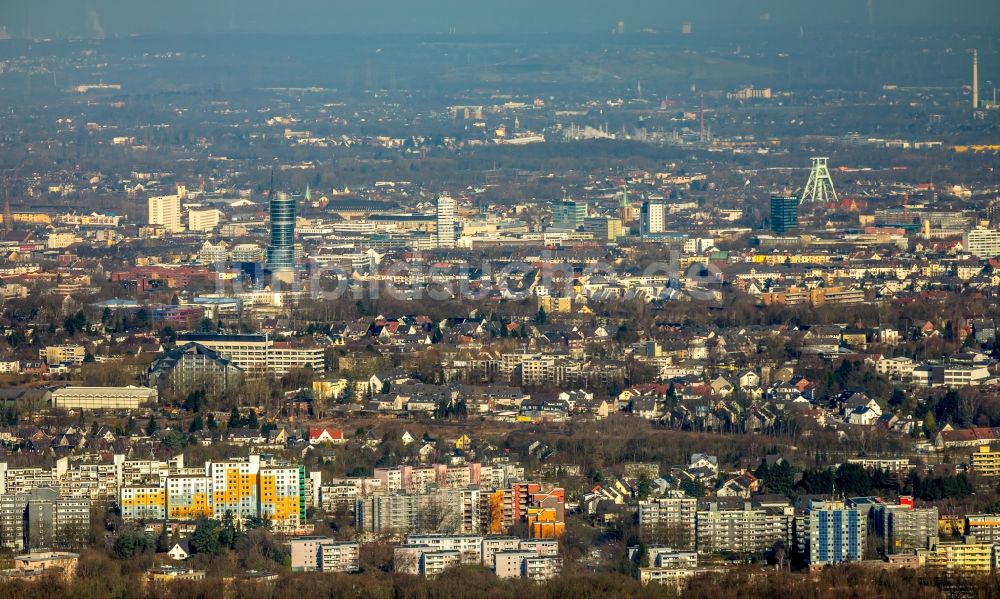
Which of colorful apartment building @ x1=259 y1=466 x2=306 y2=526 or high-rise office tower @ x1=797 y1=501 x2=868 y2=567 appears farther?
colorful apartment building @ x1=259 y1=466 x2=306 y2=526

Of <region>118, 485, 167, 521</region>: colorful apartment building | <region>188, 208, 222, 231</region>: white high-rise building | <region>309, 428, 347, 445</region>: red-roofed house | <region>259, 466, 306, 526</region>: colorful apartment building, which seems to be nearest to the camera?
<region>259, 466, 306, 526</region>: colorful apartment building

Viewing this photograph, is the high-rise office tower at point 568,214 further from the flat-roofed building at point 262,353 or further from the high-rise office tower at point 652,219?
the flat-roofed building at point 262,353

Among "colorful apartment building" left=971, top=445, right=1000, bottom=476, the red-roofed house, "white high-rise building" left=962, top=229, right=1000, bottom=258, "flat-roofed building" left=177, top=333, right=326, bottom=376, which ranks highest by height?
"white high-rise building" left=962, top=229, right=1000, bottom=258

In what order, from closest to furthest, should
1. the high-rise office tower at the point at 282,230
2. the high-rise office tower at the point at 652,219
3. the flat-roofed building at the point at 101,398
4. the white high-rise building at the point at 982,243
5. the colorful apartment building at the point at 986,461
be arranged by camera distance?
the colorful apartment building at the point at 986,461 < the flat-roofed building at the point at 101,398 < the high-rise office tower at the point at 282,230 < the white high-rise building at the point at 982,243 < the high-rise office tower at the point at 652,219

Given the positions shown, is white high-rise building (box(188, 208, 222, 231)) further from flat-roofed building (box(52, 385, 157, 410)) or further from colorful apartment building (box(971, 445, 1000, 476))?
colorful apartment building (box(971, 445, 1000, 476))

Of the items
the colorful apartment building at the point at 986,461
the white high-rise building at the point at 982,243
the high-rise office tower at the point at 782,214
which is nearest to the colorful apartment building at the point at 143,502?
the colorful apartment building at the point at 986,461

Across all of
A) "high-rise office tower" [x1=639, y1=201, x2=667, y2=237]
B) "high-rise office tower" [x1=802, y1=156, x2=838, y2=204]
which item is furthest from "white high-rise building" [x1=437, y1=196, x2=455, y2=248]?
"high-rise office tower" [x1=802, y1=156, x2=838, y2=204]

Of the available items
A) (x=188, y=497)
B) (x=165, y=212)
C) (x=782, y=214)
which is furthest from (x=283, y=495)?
(x=165, y=212)
